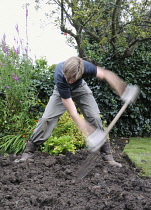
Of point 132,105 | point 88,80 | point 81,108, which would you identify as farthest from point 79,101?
point 132,105

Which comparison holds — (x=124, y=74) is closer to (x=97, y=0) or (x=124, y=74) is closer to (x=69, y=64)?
(x=97, y=0)

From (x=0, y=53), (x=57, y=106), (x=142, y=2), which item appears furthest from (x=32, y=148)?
(x=142, y=2)

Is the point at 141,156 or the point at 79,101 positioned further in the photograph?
the point at 141,156

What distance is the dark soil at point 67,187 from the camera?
7.68 feet

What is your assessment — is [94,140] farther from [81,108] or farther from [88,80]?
[88,80]

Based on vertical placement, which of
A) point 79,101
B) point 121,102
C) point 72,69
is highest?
point 72,69

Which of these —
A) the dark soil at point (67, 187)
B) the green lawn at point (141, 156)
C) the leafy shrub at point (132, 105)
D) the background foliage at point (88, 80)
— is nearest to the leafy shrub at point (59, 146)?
the background foliage at point (88, 80)

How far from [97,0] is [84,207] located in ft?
17.7

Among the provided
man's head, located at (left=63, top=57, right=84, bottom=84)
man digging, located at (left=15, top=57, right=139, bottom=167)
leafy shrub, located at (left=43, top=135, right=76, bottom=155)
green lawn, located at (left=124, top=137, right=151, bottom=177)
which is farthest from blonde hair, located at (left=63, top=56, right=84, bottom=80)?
leafy shrub, located at (left=43, top=135, right=76, bottom=155)

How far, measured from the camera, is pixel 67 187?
9.44 feet

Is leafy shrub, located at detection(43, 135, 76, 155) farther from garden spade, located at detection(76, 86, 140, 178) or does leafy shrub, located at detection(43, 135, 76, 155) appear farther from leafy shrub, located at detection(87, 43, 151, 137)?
leafy shrub, located at detection(87, 43, 151, 137)

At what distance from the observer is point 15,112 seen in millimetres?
5523

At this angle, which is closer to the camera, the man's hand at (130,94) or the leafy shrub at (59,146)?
the man's hand at (130,94)

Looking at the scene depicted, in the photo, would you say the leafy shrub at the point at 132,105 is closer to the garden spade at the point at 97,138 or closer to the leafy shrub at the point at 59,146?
the leafy shrub at the point at 59,146
